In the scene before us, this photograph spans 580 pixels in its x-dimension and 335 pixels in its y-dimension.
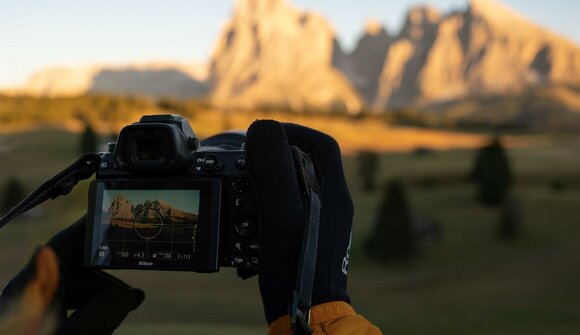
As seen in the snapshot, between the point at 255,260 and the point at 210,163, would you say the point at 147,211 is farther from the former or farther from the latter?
the point at 255,260

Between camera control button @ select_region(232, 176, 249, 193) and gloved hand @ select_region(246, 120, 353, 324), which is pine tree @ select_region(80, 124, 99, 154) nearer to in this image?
camera control button @ select_region(232, 176, 249, 193)

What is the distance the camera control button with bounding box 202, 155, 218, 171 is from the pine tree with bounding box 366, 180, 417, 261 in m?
46.9

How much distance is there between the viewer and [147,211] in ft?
6.53

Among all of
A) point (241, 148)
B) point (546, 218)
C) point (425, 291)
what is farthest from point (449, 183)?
point (241, 148)

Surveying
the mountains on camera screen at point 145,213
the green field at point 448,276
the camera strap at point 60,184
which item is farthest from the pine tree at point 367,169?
the mountains on camera screen at point 145,213

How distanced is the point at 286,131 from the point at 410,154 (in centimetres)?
9052

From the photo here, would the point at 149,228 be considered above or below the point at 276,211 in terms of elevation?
below

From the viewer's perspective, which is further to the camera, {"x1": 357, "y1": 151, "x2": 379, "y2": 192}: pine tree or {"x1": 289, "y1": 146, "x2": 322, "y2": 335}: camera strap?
{"x1": 357, "y1": 151, "x2": 379, "y2": 192}: pine tree

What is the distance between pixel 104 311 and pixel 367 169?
76218 millimetres

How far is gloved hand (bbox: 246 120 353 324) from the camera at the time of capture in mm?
1757

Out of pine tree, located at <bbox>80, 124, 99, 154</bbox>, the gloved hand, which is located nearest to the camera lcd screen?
the gloved hand

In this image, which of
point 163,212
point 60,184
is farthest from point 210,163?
point 60,184

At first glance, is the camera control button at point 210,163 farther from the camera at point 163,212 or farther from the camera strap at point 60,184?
the camera strap at point 60,184

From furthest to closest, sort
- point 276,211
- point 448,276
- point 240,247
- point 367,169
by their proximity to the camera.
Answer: point 367,169 → point 448,276 → point 240,247 → point 276,211
